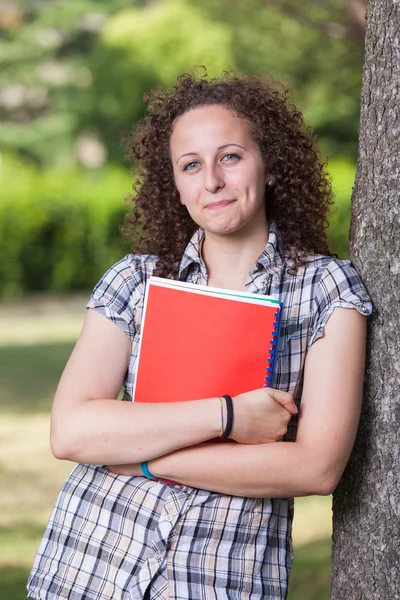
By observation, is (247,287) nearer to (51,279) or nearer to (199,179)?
(199,179)

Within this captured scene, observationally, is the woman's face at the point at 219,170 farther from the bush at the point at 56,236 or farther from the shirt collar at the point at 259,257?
the bush at the point at 56,236

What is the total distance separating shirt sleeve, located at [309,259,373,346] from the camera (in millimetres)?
2068

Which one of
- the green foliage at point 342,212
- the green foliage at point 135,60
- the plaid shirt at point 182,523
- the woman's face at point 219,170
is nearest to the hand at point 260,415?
the plaid shirt at point 182,523

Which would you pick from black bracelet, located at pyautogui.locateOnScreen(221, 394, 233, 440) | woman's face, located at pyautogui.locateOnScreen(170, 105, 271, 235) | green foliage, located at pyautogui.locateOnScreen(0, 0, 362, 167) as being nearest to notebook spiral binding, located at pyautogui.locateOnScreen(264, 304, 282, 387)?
black bracelet, located at pyautogui.locateOnScreen(221, 394, 233, 440)

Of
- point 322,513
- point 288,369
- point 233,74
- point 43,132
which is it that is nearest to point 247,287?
point 288,369

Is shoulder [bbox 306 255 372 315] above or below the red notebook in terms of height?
above

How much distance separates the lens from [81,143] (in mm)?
33000

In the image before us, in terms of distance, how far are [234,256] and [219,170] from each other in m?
0.21

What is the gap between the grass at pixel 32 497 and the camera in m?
4.30

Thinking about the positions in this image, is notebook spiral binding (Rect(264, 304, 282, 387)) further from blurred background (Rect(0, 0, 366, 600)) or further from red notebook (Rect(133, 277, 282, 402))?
blurred background (Rect(0, 0, 366, 600))

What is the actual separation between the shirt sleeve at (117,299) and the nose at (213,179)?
0.96 ft

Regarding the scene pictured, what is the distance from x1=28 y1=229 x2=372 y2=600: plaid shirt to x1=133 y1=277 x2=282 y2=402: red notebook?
0.32 ft

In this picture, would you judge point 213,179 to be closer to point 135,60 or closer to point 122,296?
point 122,296

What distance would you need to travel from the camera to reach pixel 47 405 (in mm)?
7727
